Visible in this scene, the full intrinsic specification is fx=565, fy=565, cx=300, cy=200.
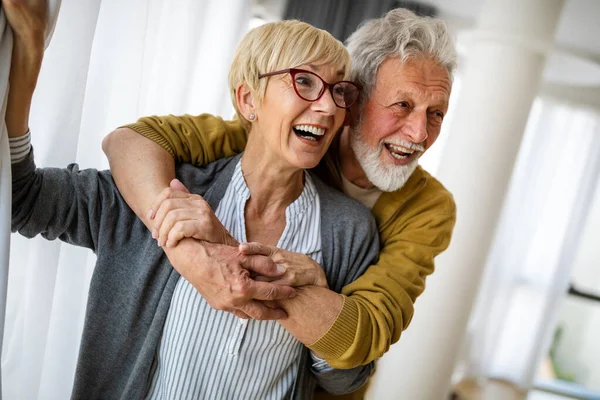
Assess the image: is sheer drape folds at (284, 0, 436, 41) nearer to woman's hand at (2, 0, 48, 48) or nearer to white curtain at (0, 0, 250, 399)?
white curtain at (0, 0, 250, 399)

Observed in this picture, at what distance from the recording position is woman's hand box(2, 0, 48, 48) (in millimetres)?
909

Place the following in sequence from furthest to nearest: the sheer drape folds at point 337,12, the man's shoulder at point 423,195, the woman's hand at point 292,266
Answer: the sheer drape folds at point 337,12, the man's shoulder at point 423,195, the woman's hand at point 292,266

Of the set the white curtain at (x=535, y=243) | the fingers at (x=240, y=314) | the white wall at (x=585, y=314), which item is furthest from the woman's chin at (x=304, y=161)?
the white wall at (x=585, y=314)

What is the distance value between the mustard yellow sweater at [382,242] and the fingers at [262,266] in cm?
17

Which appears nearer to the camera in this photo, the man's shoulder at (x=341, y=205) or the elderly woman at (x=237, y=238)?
the elderly woman at (x=237, y=238)

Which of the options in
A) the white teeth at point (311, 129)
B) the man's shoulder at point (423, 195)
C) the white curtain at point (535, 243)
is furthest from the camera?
the white curtain at point (535, 243)

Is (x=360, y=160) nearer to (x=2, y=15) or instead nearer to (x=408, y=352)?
(x=2, y=15)

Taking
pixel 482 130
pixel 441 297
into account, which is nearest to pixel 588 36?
pixel 482 130

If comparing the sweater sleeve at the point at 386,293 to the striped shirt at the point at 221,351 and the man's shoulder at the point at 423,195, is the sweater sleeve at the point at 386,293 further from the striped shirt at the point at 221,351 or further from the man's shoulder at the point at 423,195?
the striped shirt at the point at 221,351

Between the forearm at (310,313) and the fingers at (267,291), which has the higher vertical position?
the fingers at (267,291)

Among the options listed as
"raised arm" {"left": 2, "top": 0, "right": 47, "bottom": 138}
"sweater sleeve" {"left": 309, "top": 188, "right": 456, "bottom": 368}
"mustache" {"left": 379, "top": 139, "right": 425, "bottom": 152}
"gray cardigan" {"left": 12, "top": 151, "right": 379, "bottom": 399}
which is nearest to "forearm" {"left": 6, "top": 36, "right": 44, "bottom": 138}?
"raised arm" {"left": 2, "top": 0, "right": 47, "bottom": 138}

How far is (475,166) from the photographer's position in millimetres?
3271

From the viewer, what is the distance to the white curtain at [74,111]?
4.41ft

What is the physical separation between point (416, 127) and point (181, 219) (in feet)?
2.19
